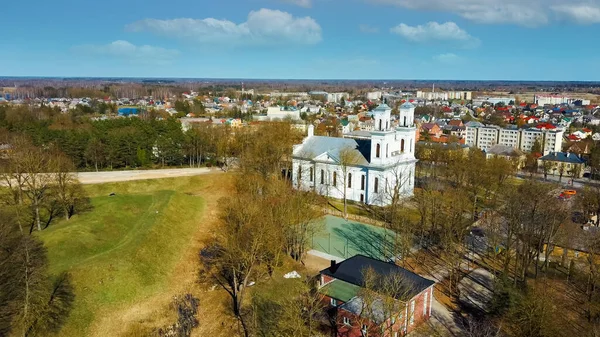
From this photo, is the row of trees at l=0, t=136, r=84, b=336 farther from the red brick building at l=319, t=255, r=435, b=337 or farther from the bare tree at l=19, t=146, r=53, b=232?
the red brick building at l=319, t=255, r=435, b=337

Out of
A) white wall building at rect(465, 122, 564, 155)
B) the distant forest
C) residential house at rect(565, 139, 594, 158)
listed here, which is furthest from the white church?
residential house at rect(565, 139, 594, 158)

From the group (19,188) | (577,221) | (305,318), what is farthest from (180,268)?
(577,221)

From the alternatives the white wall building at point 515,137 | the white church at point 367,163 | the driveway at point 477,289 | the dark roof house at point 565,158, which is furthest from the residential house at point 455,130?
the driveway at point 477,289

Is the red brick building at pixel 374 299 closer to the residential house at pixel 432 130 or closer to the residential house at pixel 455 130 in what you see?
the residential house at pixel 432 130

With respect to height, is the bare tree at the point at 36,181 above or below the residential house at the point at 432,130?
above

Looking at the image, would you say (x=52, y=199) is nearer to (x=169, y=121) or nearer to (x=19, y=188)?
(x=19, y=188)

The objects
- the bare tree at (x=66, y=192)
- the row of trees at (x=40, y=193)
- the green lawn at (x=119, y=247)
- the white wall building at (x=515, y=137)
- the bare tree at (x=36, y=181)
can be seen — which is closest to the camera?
the green lawn at (x=119, y=247)
